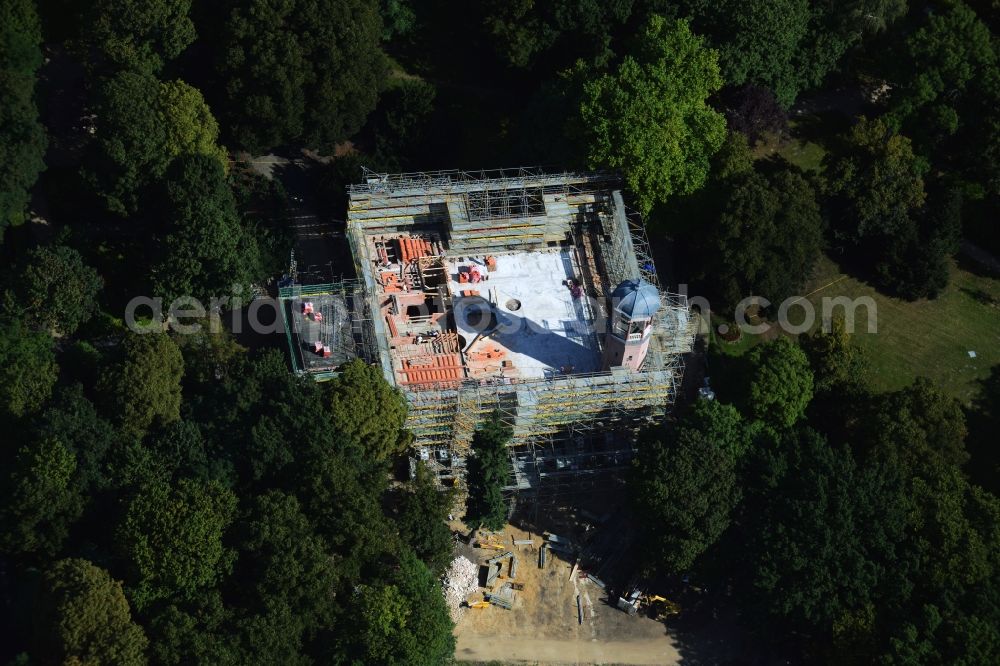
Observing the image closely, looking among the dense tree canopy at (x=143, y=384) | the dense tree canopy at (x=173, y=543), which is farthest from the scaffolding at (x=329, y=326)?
the dense tree canopy at (x=173, y=543)

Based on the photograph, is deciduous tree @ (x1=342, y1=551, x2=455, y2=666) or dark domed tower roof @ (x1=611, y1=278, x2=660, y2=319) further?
dark domed tower roof @ (x1=611, y1=278, x2=660, y2=319)

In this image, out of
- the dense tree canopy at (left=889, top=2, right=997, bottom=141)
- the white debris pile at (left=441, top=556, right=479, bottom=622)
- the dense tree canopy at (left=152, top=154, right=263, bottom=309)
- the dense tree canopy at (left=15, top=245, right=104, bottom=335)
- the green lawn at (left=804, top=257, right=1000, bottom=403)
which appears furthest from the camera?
the dense tree canopy at (left=889, top=2, right=997, bottom=141)

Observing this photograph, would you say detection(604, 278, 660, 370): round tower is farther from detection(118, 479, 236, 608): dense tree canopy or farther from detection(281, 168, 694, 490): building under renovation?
detection(118, 479, 236, 608): dense tree canopy

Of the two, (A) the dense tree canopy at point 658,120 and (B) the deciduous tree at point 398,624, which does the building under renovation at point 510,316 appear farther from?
(B) the deciduous tree at point 398,624

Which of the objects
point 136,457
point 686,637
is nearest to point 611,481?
point 686,637

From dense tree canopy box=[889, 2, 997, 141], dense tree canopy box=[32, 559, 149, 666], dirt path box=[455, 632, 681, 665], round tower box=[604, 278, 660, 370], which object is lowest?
dirt path box=[455, 632, 681, 665]

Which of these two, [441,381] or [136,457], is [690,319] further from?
[136,457]

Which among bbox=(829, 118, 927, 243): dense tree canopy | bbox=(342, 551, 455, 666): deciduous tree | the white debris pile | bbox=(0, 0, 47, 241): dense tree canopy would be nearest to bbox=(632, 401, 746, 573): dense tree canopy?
the white debris pile
